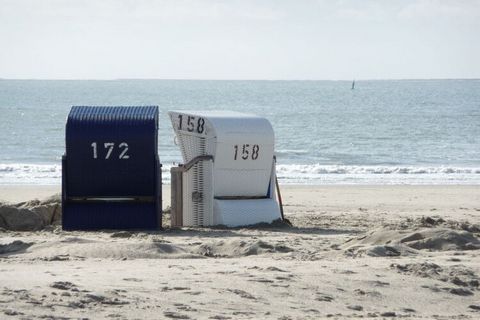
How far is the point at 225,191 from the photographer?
1575 centimetres

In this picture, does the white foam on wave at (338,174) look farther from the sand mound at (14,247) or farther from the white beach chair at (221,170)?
the sand mound at (14,247)

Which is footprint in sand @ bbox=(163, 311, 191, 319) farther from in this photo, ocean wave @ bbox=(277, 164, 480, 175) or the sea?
ocean wave @ bbox=(277, 164, 480, 175)

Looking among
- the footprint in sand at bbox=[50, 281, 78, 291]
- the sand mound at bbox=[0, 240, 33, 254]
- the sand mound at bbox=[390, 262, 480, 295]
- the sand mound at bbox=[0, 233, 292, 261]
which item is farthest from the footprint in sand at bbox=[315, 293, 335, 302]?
the sand mound at bbox=[0, 240, 33, 254]

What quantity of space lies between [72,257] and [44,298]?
9.00 feet

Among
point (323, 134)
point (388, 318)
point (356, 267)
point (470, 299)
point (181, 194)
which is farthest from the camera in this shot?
point (323, 134)

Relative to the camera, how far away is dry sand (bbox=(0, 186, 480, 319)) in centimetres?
880

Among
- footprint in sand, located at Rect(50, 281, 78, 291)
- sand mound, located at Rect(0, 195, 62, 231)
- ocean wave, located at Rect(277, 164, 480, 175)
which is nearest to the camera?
footprint in sand, located at Rect(50, 281, 78, 291)

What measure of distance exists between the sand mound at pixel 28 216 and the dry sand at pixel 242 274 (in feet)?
0.36

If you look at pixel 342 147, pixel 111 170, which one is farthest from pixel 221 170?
pixel 342 147

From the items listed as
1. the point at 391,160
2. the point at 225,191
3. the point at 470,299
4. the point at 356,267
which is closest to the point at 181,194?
the point at 225,191

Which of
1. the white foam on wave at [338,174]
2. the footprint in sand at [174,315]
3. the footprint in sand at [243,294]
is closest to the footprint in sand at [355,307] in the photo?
the footprint in sand at [243,294]

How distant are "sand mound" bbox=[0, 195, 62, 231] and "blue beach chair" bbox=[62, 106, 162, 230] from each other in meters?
0.64

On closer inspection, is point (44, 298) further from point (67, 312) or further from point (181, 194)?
point (181, 194)

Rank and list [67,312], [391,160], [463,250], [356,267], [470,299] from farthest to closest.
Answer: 1. [391,160]
2. [463,250]
3. [356,267]
4. [470,299]
5. [67,312]
